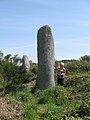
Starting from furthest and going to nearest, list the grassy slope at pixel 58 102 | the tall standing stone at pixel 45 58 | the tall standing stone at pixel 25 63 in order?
the tall standing stone at pixel 25 63 → the tall standing stone at pixel 45 58 → the grassy slope at pixel 58 102

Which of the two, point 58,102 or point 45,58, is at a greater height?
point 45,58

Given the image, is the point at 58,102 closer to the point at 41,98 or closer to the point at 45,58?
the point at 41,98

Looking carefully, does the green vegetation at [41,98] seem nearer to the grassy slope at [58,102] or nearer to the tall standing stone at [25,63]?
the grassy slope at [58,102]

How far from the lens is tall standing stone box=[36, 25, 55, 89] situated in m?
19.3

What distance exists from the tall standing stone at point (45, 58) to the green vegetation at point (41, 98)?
0.78 meters

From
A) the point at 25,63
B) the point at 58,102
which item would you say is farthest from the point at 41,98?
the point at 25,63

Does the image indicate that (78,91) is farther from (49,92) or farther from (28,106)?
(28,106)

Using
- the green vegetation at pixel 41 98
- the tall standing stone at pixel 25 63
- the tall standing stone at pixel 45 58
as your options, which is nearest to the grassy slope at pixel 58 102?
the green vegetation at pixel 41 98

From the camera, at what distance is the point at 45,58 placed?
775 inches

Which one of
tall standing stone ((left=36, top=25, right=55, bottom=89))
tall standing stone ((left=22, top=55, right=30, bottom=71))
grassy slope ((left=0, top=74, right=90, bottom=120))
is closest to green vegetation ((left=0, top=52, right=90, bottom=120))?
grassy slope ((left=0, top=74, right=90, bottom=120))

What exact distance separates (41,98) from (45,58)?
402cm

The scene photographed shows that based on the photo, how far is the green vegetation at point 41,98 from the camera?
1201cm

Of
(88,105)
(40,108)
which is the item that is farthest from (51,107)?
(88,105)

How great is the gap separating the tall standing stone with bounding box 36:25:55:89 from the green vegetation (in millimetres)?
780
